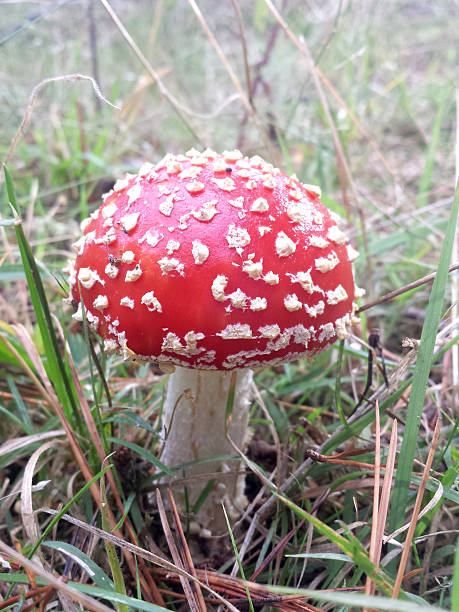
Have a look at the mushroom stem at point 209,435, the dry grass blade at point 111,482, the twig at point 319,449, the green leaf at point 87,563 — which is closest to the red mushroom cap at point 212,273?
the twig at point 319,449

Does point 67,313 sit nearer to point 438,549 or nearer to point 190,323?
point 190,323

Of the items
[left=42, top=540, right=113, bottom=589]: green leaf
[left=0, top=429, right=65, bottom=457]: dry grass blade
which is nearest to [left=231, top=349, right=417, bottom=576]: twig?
[left=42, top=540, right=113, bottom=589]: green leaf

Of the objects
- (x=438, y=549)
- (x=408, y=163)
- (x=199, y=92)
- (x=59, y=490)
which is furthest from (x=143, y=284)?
(x=199, y=92)

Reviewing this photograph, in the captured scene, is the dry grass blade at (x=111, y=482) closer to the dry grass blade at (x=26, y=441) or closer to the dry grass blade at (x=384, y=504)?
the dry grass blade at (x=26, y=441)

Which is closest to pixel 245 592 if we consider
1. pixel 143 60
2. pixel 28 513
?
pixel 28 513

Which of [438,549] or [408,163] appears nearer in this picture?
[438,549]

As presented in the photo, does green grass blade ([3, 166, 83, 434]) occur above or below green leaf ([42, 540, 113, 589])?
above

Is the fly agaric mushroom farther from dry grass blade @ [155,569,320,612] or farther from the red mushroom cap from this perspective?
dry grass blade @ [155,569,320,612]

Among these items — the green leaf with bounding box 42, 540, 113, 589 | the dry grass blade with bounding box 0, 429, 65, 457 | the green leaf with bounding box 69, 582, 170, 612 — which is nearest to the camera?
the green leaf with bounding box 69, 582, 170, 612
